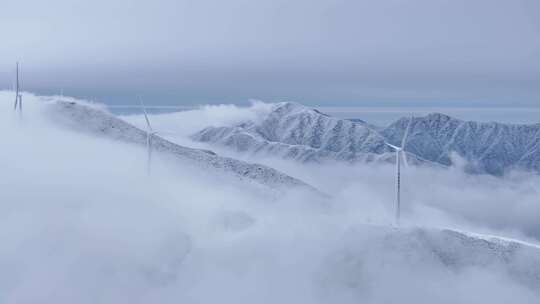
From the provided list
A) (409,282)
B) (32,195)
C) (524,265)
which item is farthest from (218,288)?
(524,265)

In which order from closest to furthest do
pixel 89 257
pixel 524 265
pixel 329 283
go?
1. pixel 89 257
2. pixel 329 283
3. pixel 524 265

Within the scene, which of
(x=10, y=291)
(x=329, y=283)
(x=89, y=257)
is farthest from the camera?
(x=329, y=283)

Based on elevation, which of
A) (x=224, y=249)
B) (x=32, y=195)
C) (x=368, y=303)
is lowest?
(x=368, y=303)

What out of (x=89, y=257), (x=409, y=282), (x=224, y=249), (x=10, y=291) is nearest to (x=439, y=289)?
(x=409, y=282)

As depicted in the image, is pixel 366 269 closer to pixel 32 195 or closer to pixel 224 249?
pixel 224 249

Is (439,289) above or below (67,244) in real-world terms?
below

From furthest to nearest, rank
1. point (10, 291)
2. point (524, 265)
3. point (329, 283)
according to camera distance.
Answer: point (524, 265) < point (329, 283) < point (10, 291)

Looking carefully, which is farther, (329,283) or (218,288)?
(329,283)

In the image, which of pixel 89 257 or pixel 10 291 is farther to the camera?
pixel 89 257

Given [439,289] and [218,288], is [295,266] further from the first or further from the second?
[439,289]
